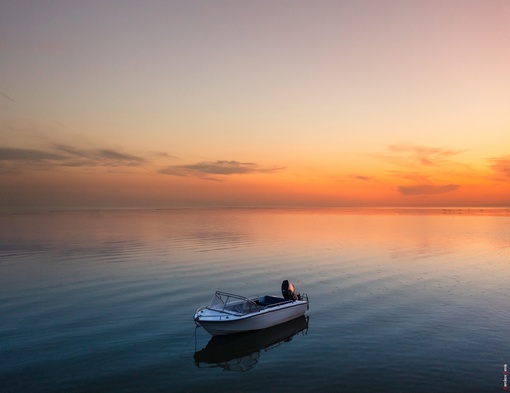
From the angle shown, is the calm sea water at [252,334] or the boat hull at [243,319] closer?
the calm sea water at [252,334]

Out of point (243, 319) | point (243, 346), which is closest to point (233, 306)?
point (243, 319)

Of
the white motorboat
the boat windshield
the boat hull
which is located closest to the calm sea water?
the boat hull

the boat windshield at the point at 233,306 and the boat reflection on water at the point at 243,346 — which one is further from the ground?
the boat windshield at the point at 233,306

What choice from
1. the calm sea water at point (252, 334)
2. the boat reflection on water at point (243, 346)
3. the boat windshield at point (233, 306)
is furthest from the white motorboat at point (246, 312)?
the calm sea water at point (252, 334)

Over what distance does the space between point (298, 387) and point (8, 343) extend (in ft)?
66.5

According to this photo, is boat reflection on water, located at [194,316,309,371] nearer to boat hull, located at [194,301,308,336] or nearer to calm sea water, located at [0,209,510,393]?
calm sea water, located at [0,209,510,393]

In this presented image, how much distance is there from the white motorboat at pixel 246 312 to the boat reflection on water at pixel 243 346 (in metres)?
0.52

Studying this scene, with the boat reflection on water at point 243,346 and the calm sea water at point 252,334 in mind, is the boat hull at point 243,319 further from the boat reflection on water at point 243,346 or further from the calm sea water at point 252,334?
the calm sea water at point 252,334

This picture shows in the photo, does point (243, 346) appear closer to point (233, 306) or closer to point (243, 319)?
point (243, 319)

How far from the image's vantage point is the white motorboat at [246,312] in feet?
93.0

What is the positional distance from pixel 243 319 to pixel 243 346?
1926 mm

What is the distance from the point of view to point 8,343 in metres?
26.7

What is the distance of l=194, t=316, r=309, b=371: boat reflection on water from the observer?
980 inches

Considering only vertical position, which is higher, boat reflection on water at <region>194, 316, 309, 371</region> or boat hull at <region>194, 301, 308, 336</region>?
boat hull at <region>194, 301, 308, 336</region>
